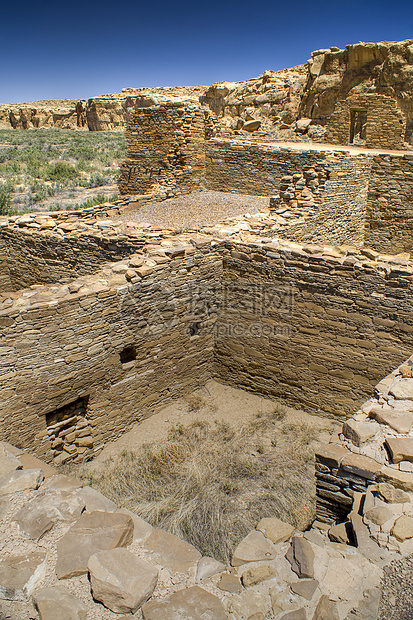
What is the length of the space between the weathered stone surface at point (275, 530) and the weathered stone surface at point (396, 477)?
2.74 ft

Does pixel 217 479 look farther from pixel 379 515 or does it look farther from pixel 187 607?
pixel 187 607

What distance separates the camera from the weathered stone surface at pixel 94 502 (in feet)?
10.8

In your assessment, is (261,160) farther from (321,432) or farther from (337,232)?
(321,432)

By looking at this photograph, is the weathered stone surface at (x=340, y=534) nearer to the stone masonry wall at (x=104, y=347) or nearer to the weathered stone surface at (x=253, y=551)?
the weathered stone surface at (x=253, y=551)

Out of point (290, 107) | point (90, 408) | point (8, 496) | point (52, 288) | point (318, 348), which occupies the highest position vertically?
point (290, 107)

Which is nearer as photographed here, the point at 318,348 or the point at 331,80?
the point at 318,348

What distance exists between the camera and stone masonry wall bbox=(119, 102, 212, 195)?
11648 millimetres

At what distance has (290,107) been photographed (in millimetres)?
22016

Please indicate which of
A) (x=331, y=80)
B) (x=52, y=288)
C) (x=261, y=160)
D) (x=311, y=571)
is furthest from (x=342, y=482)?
(x=331, y=80)

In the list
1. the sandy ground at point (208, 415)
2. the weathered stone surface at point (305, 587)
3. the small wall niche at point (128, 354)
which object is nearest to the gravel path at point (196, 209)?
→ the small wall niche at point (128, 354)

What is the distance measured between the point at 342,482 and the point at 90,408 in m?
3.57

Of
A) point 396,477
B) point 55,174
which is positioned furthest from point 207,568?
point 55,174

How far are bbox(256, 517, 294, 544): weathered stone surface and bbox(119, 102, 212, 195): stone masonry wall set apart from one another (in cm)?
956

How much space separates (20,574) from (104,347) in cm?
339
